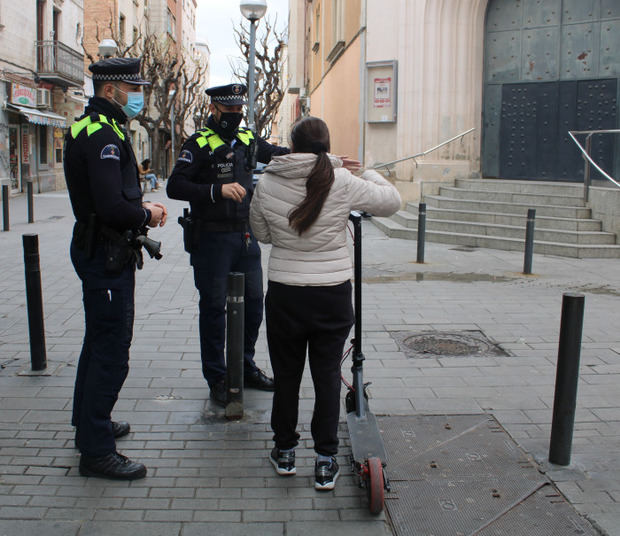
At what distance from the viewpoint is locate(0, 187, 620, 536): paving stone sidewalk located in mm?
3420

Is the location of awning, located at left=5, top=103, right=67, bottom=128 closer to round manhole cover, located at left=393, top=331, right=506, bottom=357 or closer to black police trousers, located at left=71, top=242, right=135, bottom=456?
round manhole cover, located at left=393, top=331, right=506, bottom=357

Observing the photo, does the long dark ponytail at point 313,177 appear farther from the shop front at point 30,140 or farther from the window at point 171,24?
the window at point 171,24

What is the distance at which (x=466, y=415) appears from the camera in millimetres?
4668

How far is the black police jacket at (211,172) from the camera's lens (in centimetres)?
446

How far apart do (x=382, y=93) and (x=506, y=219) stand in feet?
16.5

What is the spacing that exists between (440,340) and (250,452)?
2.87m

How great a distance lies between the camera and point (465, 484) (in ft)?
12.2

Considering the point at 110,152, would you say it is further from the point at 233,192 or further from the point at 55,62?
the point at 55,62

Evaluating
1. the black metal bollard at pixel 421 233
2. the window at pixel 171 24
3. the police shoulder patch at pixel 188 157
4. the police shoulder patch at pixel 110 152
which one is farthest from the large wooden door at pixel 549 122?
the window at pixel 171 24

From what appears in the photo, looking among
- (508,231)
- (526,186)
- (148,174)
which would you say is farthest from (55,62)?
(508,231)

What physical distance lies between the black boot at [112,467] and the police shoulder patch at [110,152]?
58.6 inches

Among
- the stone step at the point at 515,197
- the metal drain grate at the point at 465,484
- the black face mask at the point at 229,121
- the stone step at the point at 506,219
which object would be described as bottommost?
the metal drain grate at the point at 465,484

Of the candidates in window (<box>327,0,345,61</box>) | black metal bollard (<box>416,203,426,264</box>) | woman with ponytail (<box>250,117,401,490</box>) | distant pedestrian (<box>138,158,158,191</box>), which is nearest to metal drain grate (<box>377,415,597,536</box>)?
woman with ponytail (<box>250,117,401,490</box>)

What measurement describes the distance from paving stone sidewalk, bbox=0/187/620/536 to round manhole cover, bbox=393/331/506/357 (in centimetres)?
11
